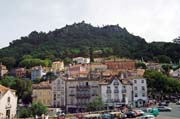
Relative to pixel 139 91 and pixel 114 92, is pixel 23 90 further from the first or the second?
pixel 139 91

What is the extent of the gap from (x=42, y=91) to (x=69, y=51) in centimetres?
9023

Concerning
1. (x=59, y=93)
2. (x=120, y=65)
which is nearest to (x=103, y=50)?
(x=120, y=65)

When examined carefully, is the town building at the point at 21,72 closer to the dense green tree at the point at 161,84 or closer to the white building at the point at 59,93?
the white building at the point at 59,93

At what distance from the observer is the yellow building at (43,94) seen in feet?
258

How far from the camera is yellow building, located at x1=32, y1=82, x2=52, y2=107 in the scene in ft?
258

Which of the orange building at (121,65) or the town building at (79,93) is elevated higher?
the orange building at (121,65)

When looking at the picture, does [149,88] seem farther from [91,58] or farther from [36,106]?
[91,58]

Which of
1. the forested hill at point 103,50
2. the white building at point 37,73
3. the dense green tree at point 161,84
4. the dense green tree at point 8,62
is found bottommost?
the dense green tree at point 161,84

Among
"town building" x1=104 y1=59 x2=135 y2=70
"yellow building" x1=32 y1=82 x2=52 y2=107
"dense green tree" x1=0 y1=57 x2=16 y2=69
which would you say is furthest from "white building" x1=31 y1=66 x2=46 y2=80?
"yellow building" x1=32 y1=82 x2=52 y2=107

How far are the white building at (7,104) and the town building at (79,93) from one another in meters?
17.4

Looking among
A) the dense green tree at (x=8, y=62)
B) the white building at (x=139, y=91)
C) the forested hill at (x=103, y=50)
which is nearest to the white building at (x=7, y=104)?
the white building at (x=139, y=91)

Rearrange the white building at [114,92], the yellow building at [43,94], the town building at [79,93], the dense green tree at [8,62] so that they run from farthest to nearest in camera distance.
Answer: the dense green tree at [8,62] < the yellow building at [43,94] < the town building at [79,93] < the white building at [114,92]

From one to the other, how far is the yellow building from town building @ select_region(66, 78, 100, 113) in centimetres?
595

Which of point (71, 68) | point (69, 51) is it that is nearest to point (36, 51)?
point (69, 51)
